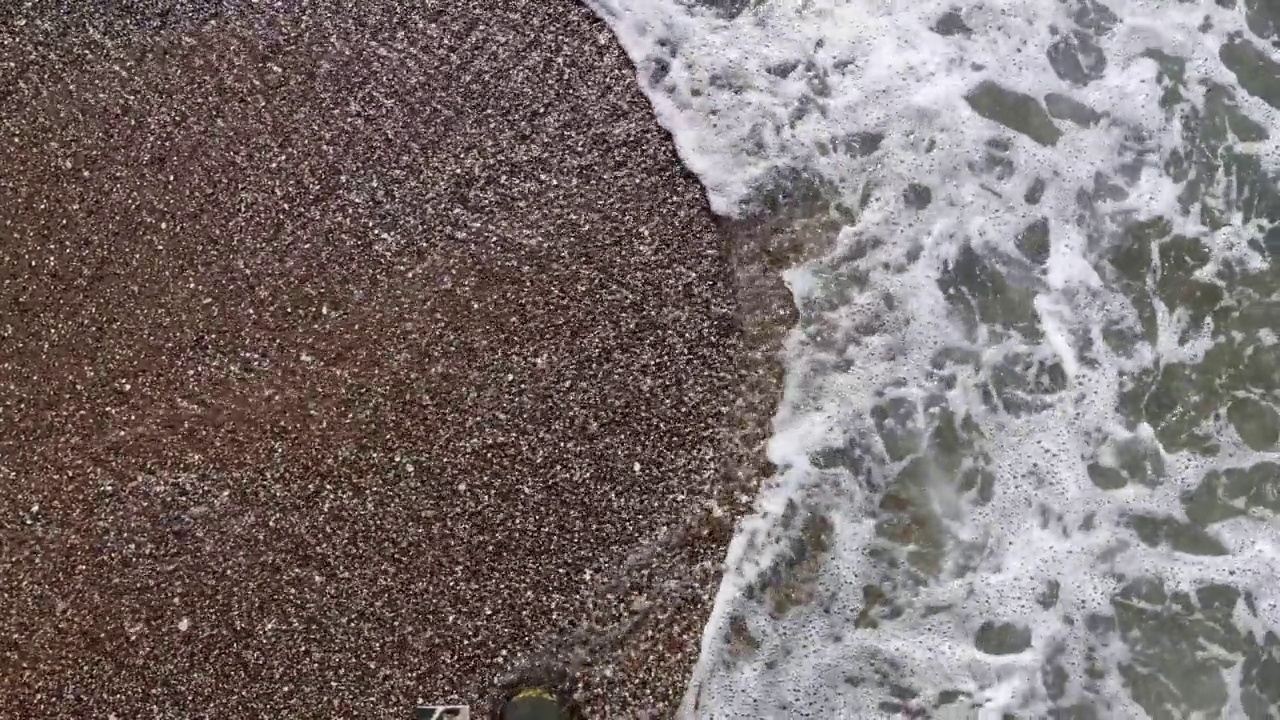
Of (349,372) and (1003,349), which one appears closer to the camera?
(349,372)

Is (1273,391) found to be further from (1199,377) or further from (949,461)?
(949,461)

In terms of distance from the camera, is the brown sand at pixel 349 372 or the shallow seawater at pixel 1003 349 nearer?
the brown sand at pixel 349 372

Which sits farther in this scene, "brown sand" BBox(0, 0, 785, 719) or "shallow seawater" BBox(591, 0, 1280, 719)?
"shallow seawater" BBox(591, 0, 1280, 719)

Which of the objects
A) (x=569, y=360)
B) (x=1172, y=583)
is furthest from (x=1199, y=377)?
(x=569, y=360)

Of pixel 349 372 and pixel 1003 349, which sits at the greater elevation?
pixel 349 372
